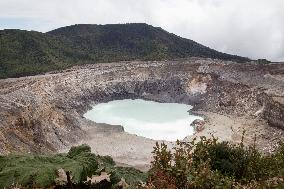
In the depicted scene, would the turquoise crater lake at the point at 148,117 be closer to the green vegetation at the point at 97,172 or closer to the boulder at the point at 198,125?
the boulder at the point at 198,125

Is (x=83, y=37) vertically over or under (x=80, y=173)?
over

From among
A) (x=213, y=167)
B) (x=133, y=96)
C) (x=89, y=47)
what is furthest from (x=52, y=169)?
(x=89, y=47)

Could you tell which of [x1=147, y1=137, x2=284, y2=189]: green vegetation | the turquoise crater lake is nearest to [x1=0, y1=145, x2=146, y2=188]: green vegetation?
Answer: [x1=147, y1=137, x2=284, y2=189]: green vegetation

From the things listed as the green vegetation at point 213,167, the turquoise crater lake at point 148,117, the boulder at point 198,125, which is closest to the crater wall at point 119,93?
the turquoise crater lake at point 148,117

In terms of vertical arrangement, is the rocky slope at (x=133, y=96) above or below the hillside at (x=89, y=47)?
below

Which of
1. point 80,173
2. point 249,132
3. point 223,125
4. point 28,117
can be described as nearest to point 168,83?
point 223,125

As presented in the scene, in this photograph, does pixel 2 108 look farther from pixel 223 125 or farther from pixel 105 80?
pixel 105 80
